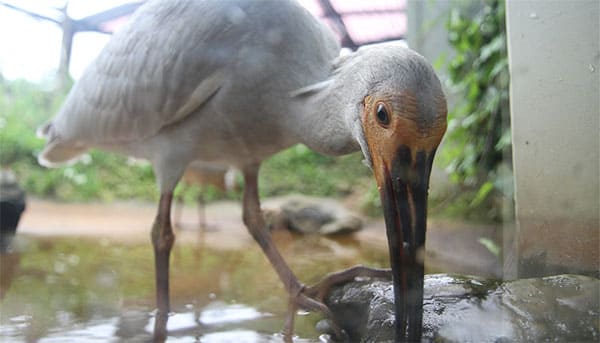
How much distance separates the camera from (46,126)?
10.5 ft

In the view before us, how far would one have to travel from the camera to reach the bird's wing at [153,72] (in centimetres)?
218

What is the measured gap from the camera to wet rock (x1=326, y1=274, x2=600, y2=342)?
135 centimetres

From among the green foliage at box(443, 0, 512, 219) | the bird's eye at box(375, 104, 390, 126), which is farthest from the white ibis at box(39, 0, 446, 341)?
the green foliage at box(443, 0, 512, 219)

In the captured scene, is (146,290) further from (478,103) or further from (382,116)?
(478,103)

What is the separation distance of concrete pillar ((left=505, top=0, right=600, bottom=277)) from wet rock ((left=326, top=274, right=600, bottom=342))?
8.7 inches

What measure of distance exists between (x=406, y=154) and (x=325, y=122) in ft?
1.62

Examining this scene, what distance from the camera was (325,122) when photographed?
6.23ft

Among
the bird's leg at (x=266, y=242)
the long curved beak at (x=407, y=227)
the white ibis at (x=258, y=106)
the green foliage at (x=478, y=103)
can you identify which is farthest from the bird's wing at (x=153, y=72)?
the green foliage at (x=478, y=103)

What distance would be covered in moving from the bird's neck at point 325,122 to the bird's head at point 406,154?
0.20 m

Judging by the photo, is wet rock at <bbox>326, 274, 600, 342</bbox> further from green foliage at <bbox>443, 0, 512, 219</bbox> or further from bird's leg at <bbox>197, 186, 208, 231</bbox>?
bird's leg at <bbox>197, 186, 208, 231</bbox>

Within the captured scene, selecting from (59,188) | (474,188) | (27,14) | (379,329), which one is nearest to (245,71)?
(27,14)

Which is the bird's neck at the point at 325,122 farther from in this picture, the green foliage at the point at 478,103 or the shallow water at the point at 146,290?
the green foliage at the point at 478,103

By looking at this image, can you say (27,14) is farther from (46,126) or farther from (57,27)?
(46,126)

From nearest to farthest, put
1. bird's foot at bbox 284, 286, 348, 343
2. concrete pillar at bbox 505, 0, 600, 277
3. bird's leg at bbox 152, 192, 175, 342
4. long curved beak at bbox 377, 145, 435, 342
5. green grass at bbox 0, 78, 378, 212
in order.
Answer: long curved beak at bbox 377, 145, 435, 342 → concrete pillar at bbox 505, 0, 600, 277 → bird's foot at bbox 284, 286, 348, 343 → bird's leg at bbox 152, 192, 175, 342 → green grass at bbox 0, 78, 378, 212
